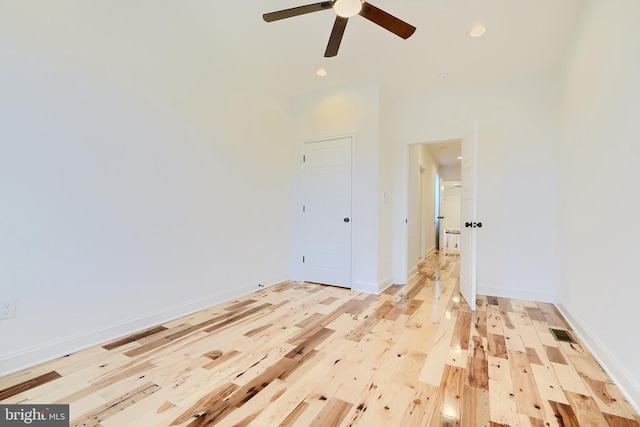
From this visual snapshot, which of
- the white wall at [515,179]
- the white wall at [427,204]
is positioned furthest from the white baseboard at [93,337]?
the white wall at [427,204]

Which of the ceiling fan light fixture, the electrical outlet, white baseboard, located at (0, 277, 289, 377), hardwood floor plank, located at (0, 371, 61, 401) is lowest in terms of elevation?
hardwood floor plank, located at (0, 371, 61, 401)

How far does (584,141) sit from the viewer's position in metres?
2.29

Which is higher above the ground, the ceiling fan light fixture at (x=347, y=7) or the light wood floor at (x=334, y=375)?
the ceiling fan light fixture at (x=347, y=7)

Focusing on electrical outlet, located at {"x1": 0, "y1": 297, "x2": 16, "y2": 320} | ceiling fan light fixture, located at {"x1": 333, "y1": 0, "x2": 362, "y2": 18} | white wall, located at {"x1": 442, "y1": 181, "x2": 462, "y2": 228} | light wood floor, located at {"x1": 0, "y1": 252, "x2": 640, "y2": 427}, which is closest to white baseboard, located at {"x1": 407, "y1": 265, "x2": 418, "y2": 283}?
light wood floor, located at {"x1": 0, "y1": 252, "x2": 640, "y2": 427}

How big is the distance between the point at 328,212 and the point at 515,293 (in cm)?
249

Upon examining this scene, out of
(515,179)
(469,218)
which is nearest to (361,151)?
(469,218)

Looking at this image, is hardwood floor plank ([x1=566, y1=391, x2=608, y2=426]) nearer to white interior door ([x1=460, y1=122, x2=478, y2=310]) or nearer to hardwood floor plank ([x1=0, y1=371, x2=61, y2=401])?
white interior door ([x1=460, y1=122, x2=478, y2=310])

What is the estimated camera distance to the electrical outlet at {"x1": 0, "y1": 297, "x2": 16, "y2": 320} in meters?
1.70

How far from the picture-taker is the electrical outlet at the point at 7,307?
170 centimetres

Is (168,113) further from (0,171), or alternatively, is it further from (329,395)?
(329,395)

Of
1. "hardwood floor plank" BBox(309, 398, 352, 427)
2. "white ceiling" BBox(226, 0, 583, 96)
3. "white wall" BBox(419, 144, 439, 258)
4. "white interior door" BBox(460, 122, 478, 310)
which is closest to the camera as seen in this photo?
"hardwood floor plank" BBox(309, 398, 352, 427)

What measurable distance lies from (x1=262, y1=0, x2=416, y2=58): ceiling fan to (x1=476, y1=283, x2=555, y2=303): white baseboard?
3.04 metres

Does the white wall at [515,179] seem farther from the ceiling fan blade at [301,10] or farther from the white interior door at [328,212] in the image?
the ceiling fan blade at [301,10]

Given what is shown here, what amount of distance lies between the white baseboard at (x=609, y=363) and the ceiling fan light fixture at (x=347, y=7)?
2663 millimetres
